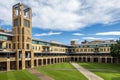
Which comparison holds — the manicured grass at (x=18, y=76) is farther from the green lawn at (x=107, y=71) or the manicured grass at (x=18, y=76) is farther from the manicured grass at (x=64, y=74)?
the green lawn at (x=107, y=71)

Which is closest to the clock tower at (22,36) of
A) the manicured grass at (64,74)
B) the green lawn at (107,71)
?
the manicured grass at (64,74)

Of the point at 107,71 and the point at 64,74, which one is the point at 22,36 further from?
the point at 107,71

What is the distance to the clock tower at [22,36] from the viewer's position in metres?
57.3

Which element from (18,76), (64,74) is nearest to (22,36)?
(18,76)

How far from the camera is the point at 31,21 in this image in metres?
65.5

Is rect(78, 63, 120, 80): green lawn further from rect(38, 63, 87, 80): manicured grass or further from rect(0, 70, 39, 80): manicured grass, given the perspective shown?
rect(0, 70, 39, 80): manicured grass

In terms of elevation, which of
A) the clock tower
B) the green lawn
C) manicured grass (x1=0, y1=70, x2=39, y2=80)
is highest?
the clock tower

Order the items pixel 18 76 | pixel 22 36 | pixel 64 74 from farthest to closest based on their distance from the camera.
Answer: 1. pixel 22 36
2. pixel 64 74
3. pixel 18 76

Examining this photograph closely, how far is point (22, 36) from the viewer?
2359 inches

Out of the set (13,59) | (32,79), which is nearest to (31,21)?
(13,59)

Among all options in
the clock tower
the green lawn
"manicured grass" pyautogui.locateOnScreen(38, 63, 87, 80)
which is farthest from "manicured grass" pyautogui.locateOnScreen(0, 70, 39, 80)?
the green lawn

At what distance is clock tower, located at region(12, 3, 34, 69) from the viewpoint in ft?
188

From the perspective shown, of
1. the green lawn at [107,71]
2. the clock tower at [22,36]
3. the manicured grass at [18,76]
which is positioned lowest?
the green lawn at [107,71]

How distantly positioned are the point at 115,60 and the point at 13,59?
2463 inches
